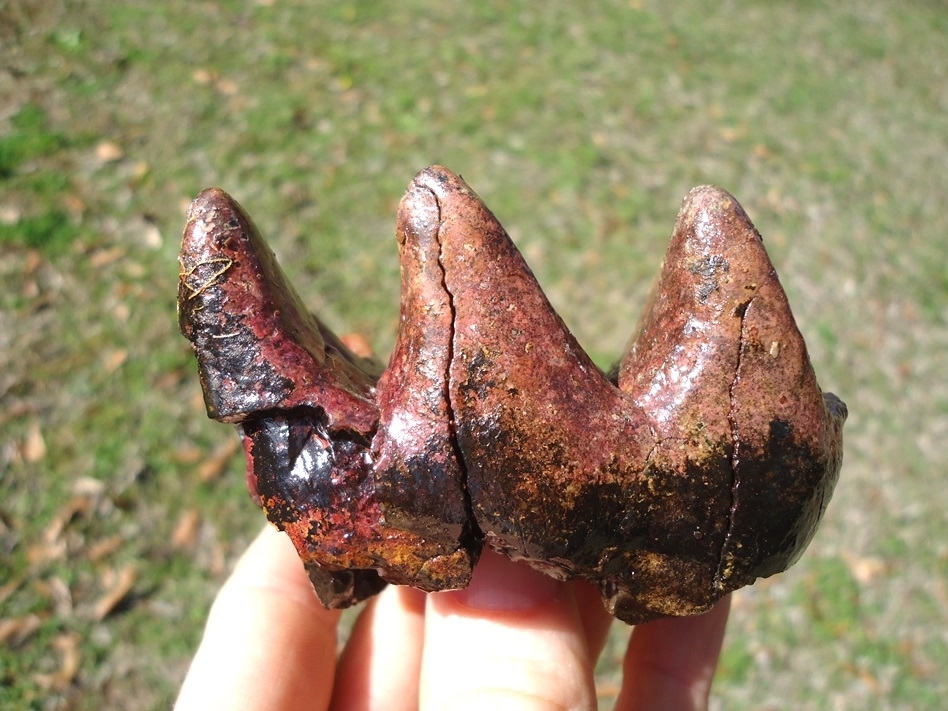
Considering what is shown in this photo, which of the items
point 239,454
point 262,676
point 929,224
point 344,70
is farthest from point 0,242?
point 929,224

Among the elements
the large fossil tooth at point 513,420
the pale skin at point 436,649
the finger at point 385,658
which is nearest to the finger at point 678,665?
the pale skin at point 436,649

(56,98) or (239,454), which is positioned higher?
(56,98)

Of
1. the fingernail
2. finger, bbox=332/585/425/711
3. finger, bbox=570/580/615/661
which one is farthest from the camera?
finger, bbox=570/580/615/661

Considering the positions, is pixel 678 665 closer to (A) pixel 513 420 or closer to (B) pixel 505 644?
(B) pixel 505 644

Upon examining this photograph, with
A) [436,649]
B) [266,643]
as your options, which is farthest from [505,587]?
[266,643]

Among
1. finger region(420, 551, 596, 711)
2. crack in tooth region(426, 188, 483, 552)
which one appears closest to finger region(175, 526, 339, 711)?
finger region(420, 551, 596, 711)

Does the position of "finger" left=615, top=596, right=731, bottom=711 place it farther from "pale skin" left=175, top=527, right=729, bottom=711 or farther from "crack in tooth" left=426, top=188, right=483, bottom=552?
"crack in tooth" left=426, top=188, right=483, bottom=552

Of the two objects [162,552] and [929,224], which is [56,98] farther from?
[929,224]
